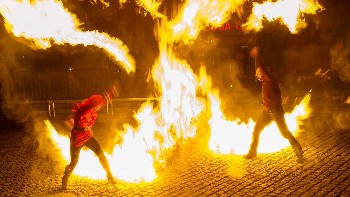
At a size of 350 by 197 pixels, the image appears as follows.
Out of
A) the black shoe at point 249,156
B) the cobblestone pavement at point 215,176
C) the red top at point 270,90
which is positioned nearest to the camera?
the cobblestone pavement at point 215,176

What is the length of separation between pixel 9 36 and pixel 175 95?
929 cm

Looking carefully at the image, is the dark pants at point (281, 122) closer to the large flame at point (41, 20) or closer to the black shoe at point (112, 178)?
the black shoe at point (112, 178)

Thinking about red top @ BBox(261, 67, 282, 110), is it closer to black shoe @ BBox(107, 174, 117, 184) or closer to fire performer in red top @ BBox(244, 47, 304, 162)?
fire performer in red top @ BBox(244, 47, 304, 162)

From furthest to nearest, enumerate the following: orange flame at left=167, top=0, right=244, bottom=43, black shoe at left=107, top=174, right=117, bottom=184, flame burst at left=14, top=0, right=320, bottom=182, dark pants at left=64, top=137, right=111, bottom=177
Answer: orange flame at left=167, top=0, right=244, bottom=43 → flame burst at left=14, top=0, right=320, bottom=182 → black shoe at left=107, top=174, right=117, bottom=184 → dark pants at left=64, top=137, right=111, bottom=177

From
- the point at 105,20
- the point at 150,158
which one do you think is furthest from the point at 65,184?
the point at 105,20

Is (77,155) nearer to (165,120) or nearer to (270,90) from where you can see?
(165,120)

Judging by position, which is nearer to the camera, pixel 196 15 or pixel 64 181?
pixel 64 181

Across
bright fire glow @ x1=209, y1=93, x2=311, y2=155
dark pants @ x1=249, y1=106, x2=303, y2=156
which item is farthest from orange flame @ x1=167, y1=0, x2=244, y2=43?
dark pants @ x1=249, y1=106, x2=303, y2=156

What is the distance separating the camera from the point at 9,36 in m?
15.2

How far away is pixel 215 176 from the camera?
6242mm

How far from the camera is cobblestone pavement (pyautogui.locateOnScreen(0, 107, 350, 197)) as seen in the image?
5.64m

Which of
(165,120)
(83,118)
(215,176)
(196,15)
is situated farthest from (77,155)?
(196,15)

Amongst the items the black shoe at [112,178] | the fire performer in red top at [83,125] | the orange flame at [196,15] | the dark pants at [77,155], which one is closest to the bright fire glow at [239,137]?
the orange flame at [196,15]

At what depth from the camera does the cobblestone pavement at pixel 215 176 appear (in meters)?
5.64
